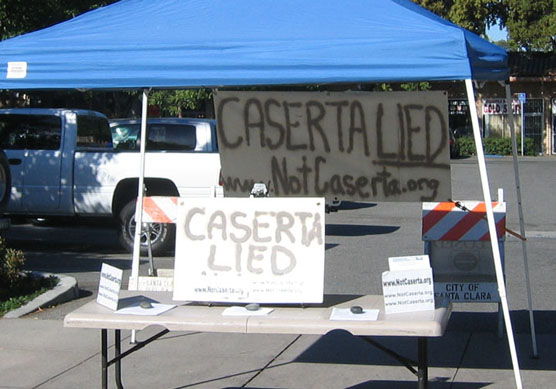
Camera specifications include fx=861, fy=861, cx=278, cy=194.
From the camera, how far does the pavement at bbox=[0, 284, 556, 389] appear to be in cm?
623

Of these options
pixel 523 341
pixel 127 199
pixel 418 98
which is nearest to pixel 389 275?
pixel 418 98

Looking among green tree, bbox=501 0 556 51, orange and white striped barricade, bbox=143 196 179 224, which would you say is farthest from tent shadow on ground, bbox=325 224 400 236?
green tree, bbox=501 0 556 51

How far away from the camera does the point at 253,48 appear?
5199 mm

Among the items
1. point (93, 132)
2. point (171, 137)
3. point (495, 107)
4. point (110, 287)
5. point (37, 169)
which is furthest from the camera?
point (495, 107)

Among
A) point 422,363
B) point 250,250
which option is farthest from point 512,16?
point 422,363

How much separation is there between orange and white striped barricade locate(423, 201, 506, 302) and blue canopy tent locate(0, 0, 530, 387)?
64.4 inches

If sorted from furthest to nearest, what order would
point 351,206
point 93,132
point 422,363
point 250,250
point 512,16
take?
point 512,16 → point 351,206 → point 93,132 → point 250,250 → point 422,363

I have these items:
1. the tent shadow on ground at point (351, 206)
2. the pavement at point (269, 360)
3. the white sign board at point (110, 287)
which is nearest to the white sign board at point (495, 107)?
the tent shadow on ground at point (351, 206)

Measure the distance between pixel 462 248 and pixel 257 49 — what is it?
2.94 metres

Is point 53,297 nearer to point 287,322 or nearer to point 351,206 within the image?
point 287,322

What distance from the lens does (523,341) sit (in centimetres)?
728

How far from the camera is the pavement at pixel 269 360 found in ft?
20.4

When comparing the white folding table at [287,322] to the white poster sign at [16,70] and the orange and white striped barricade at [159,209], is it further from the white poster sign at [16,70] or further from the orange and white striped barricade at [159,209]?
the orange and white striped barricade at [159,209]

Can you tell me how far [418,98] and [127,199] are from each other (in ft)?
22.3
